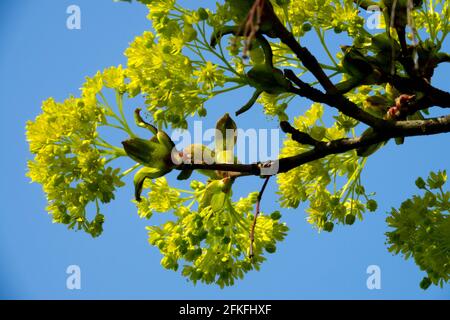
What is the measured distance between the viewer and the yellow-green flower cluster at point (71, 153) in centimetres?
171

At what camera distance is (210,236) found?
1963 millimetres

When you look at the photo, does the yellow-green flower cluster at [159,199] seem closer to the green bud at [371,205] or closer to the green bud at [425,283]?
the green bud at [371,205]

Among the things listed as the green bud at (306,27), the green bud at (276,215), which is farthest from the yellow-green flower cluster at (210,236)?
the green bud at (306,27)

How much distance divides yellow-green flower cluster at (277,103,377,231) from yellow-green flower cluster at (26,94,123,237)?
584 millimetres

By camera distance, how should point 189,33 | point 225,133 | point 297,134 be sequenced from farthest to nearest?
point 225,133 < point 189,33 < point 297,134

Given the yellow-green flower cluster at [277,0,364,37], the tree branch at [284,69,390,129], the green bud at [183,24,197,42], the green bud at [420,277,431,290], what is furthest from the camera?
the green bud at [420,277,431,290]

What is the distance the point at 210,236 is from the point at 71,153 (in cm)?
51

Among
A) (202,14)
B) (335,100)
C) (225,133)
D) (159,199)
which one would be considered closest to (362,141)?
(335,100)

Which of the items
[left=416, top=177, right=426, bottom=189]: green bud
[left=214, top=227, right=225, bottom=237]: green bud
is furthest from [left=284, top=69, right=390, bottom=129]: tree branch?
[left=416, top=177, right=426, bottom=189]: green bud

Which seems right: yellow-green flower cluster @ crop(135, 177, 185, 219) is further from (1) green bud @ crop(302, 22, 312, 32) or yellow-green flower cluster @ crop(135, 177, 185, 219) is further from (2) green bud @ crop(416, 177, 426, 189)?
(2) green bud @ crop(416, 177, 426, 189)

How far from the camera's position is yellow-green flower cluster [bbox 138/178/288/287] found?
1912mm

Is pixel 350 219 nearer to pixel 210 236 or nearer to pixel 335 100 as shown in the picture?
pixel 210 236

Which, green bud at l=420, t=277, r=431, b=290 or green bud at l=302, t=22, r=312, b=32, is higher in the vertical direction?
green bud at l=302, t=22, r=312, b=32

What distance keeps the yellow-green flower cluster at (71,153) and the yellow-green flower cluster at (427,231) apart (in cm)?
93
